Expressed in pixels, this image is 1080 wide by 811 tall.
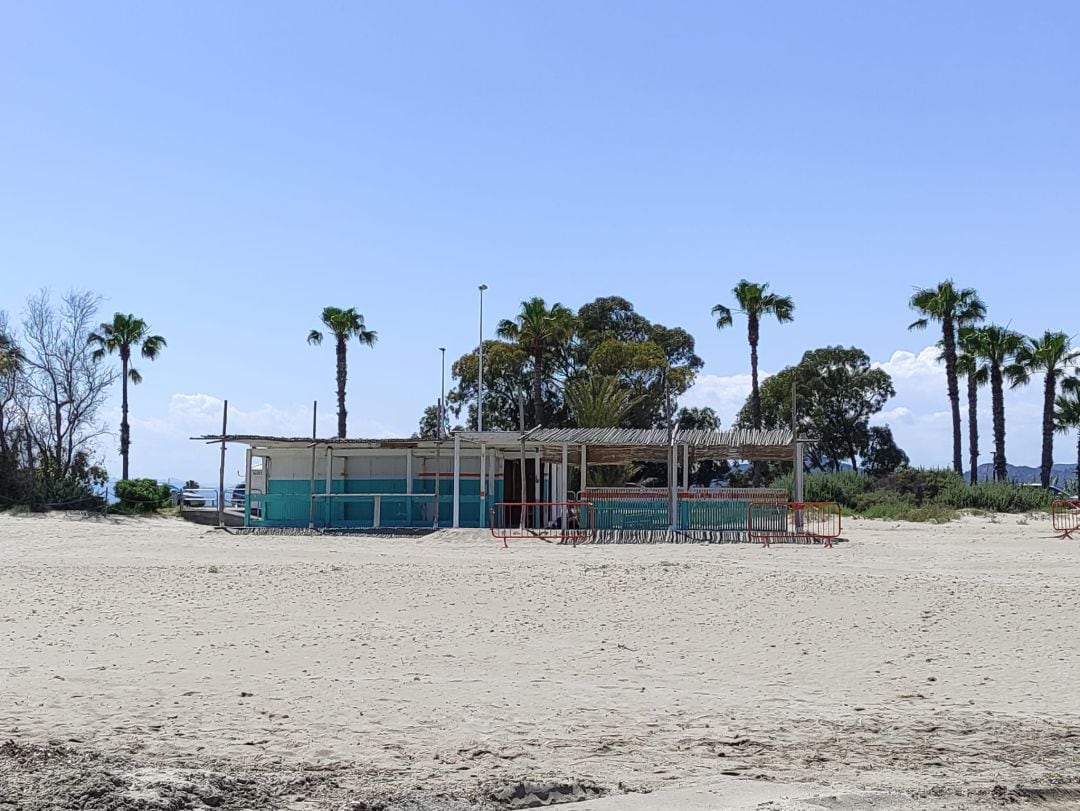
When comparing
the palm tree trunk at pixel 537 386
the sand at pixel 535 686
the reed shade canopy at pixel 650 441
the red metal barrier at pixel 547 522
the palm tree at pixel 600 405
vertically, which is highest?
the palm tree trunk at pixel 537 386

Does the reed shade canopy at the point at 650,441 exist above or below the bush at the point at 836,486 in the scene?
above

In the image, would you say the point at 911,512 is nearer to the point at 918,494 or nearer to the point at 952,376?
the point at 918,494

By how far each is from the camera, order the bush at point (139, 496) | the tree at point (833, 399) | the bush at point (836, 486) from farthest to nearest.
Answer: the tree at point (833, 399)
the bush at point (836, 486)
the bush at point (139, 496)

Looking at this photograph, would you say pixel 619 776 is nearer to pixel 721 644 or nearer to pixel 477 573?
pixel 721 644

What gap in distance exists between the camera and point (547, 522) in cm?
3080

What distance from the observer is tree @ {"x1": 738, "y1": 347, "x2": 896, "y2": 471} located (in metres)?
57.4

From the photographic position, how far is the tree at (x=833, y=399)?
57.4 metres

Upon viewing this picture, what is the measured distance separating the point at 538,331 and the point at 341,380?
29.5 feet

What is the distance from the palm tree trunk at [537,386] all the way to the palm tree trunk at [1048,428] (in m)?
21.0

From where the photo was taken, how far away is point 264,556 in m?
20.9

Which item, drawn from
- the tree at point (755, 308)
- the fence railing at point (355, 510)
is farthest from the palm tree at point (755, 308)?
the fence railing at point (355, 510)

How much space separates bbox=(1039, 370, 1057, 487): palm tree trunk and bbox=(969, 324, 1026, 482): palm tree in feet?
4.14

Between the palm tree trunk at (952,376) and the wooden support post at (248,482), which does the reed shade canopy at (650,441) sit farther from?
the palm tree trunk at (952,376)

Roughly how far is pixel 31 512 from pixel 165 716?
25.2m
